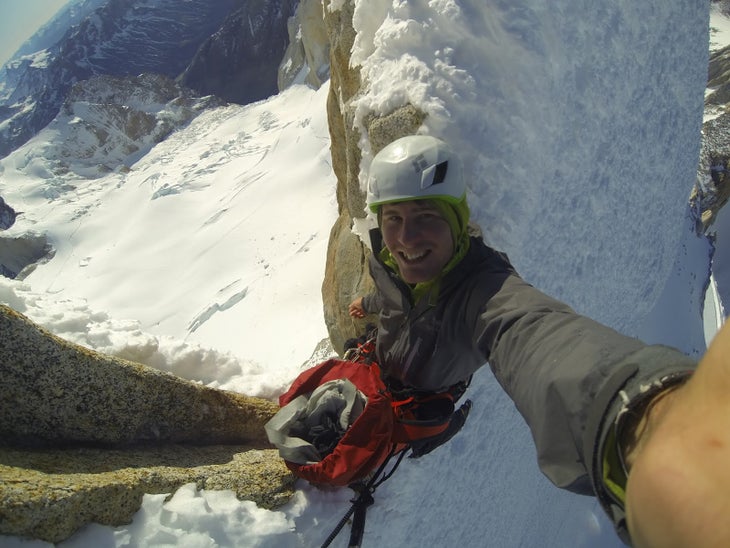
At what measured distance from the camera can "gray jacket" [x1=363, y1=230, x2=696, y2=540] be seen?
2.78 feet

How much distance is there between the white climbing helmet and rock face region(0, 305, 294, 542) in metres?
1.37

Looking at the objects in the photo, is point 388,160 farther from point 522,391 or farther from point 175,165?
point 175,165

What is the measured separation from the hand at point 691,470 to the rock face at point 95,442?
5.27 ft

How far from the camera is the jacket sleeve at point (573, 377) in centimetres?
83

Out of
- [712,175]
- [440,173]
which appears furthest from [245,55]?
[440,173]

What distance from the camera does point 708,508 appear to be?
573 mm

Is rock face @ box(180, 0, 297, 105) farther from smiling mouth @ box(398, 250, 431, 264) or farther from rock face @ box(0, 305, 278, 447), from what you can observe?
smiling mouth @ box(398, 250, 431, 264)

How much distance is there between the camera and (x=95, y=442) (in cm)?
200

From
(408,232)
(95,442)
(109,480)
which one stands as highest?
(408,232)

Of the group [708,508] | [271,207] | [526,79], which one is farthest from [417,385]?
[271,207]

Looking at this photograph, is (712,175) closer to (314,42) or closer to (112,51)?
(314,42)

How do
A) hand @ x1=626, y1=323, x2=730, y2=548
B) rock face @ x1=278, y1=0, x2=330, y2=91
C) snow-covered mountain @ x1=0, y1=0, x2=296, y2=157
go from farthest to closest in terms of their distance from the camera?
snow-covered mountain @ x1=0, y1=0, x2=296, y2=157
rock face @ x1=278, y1=0, x2=330, y2=91
hand @ x1=626, y1=323, x2=730, y2=548

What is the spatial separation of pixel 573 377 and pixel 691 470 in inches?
14.0

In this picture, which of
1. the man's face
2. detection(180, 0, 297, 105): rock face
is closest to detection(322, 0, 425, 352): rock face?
the man's face
